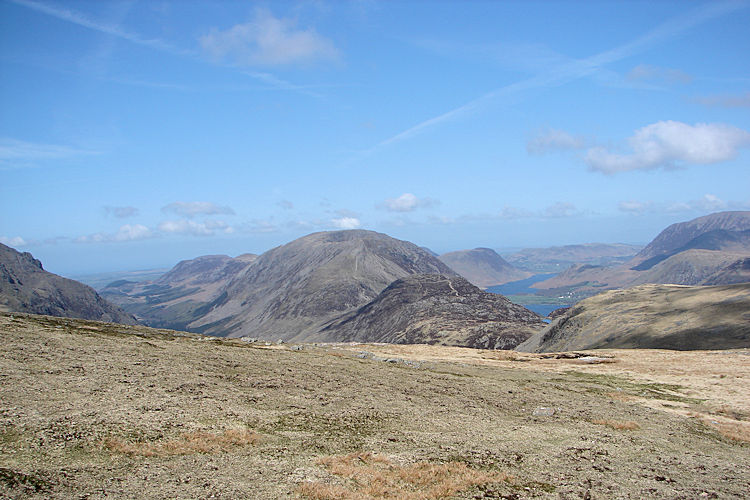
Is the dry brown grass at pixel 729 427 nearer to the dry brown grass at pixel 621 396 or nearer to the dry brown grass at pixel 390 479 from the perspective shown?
the dry brown grass at pixel 621 396

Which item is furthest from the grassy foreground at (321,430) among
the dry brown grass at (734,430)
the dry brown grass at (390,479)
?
the dry brown grass at (734,430)

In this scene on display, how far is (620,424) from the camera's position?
113ft

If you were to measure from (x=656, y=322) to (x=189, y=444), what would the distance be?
415 feet

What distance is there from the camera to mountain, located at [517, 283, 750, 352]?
318 feet

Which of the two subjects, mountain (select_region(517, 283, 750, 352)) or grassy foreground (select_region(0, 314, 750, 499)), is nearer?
grassy foreground (select_region(0, 314, 750, 499))

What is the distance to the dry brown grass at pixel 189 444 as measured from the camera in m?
21.5

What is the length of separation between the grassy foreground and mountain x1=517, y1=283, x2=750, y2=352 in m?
57.6

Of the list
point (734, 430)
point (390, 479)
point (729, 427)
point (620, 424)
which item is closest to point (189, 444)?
point (390, 479)

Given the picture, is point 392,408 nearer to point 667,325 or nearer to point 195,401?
point 195,401

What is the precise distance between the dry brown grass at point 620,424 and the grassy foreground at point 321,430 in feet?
0.92

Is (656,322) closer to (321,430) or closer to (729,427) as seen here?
(729,427)

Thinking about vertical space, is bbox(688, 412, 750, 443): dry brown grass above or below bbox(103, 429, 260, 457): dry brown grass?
below

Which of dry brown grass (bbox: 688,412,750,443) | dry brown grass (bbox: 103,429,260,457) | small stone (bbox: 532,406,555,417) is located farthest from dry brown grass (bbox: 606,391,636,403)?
dry brown grass (bbox: 103,429,260,457)

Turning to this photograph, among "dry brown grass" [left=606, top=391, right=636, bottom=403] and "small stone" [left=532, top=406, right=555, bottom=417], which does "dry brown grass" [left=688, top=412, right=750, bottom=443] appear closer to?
"dry brown grass" [left=606, top=391, right=636, bottom=403]
